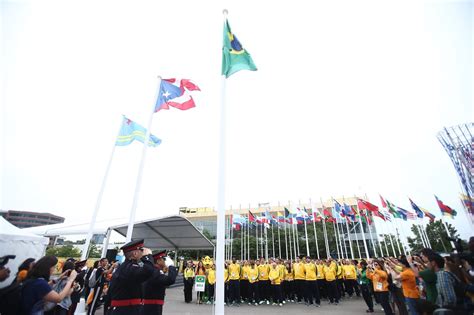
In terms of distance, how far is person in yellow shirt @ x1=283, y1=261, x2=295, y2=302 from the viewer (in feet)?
37.0

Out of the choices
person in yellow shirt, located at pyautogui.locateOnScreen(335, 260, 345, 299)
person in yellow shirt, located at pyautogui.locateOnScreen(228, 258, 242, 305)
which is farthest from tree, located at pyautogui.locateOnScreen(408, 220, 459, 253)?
person in yellow shirt, located at pyautogui.locateOnScreen(228, 258, 242, 305)

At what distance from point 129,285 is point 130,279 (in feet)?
0.66

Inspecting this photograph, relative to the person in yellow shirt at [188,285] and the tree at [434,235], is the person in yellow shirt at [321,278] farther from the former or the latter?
the tree at [434,235]

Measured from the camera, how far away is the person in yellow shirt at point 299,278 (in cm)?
1073

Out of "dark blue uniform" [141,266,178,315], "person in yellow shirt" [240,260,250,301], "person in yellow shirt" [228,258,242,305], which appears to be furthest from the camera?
"person in yellow shirt" [240,260,250,301]

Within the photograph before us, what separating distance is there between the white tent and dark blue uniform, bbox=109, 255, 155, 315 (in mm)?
4989

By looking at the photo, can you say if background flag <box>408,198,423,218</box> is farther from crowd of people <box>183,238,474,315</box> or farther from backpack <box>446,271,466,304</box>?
backpack <box>446,271,466,304</box>

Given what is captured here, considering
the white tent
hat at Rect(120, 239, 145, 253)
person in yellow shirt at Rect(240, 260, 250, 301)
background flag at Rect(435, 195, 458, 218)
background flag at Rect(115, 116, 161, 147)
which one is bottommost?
person in yellow shirt at Rect(240, 260, 250, 301)

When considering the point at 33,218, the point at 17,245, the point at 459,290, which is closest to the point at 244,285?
the point at 17,245

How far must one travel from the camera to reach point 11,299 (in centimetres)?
318

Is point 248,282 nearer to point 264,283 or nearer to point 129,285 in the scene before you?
point 264,283

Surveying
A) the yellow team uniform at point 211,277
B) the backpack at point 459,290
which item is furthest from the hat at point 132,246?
the yellow team uniform at point 211,277

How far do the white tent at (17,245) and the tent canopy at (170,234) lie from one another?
27.8 feet

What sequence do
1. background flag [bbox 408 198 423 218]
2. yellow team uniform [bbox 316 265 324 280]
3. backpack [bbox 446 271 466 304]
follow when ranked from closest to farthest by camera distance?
backpack [bbox 446 271 466 304] → yellow team uniform [bbox 316 265 324 280] → background flag [bbox 408 198 423 218]
